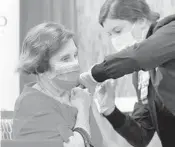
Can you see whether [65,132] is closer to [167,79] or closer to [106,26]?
[167,79]

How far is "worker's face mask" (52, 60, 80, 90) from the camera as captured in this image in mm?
1277

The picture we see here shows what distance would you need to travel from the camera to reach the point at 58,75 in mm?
1286

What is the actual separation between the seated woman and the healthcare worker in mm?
93

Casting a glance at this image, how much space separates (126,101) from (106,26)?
0.77 meters

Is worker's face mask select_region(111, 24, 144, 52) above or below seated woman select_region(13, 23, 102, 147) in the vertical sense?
above

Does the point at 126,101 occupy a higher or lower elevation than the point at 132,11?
lower

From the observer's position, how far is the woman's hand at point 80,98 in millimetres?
1280

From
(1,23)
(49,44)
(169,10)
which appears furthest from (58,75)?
(169,10)

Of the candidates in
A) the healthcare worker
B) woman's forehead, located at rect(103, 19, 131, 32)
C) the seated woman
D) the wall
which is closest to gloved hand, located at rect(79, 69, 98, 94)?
the healthcare worker

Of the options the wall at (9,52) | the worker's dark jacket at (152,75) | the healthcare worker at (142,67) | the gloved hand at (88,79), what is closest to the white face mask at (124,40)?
the healthcare worker at (142,67)

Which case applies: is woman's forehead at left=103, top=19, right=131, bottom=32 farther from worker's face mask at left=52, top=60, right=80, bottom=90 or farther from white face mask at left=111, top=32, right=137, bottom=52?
worker's face mask at left=52, top=60, right=80, bottom=90

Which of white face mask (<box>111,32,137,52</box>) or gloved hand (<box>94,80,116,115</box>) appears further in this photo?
→ white face mask (<box>111,32,137,52</box>)

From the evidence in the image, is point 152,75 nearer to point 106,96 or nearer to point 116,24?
point 106,96

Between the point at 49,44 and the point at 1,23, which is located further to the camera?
the point at 1,23
